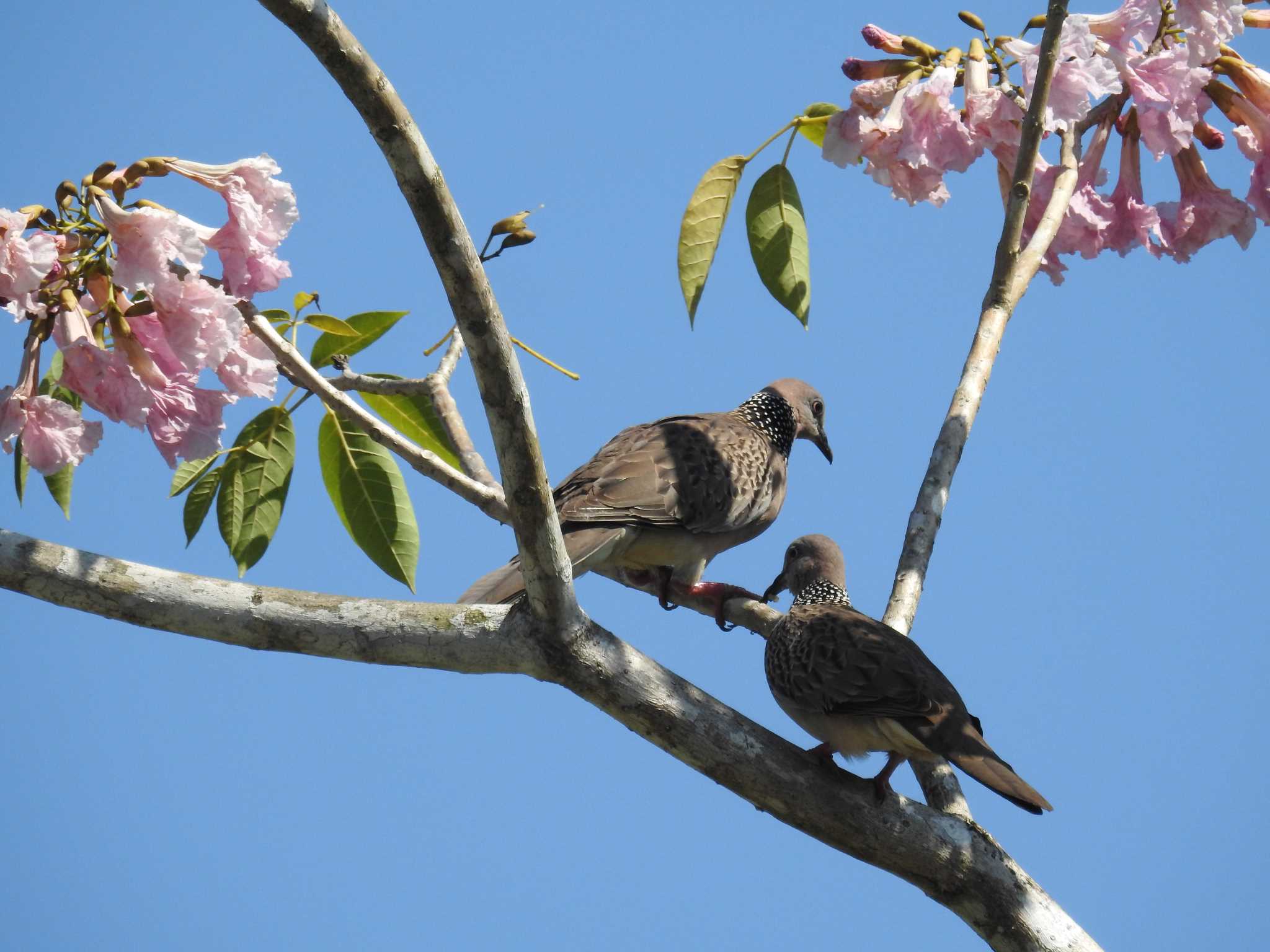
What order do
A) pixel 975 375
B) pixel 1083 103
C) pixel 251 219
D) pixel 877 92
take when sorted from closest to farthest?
pixel 251 219, pixel 1083 103, pixel 877 92, pixel 975 375

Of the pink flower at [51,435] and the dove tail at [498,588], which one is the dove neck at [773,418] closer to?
the dove tail at [498,588]

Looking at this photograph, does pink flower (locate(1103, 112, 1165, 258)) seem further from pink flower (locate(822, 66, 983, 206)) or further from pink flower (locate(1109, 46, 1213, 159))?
pink flower (locate(822, 66, 983, 206))

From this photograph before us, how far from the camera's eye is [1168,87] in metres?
3.23

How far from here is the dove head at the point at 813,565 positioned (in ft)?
16.0

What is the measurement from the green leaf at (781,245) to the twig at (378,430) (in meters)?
1.10

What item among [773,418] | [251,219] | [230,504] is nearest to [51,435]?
[251,219]

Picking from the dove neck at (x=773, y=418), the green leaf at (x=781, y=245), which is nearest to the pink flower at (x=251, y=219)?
the green leaf at (x=781, y=245)

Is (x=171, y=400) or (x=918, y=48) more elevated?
(x=918, y=48)

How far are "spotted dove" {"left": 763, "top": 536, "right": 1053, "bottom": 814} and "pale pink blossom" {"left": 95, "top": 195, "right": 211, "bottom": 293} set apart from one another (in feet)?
6.62

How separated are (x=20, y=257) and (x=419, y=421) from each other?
1.41m

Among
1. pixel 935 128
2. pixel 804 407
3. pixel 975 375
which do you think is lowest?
pixel 975 375

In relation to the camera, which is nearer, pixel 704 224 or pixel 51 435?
pixel 51 435

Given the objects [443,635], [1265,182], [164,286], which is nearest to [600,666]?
[443,635]

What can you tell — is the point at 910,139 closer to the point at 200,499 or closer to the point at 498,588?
the point at 498,588
